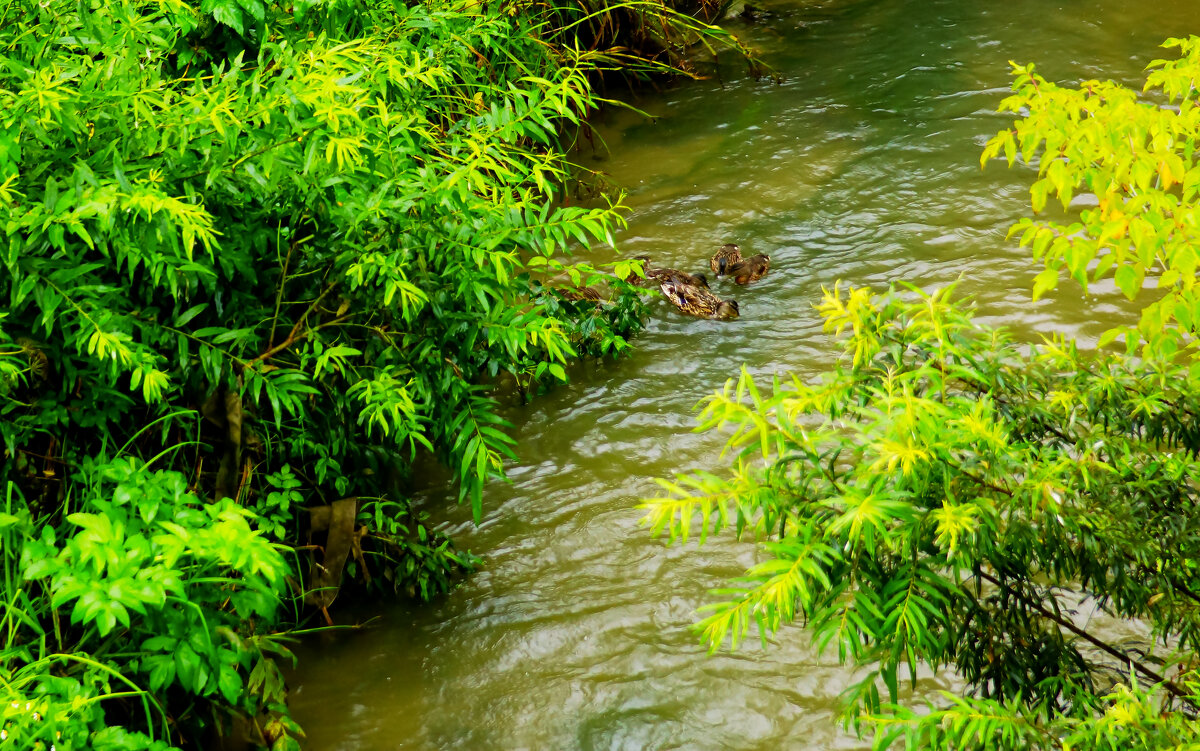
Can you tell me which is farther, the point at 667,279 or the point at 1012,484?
the point at 667,279

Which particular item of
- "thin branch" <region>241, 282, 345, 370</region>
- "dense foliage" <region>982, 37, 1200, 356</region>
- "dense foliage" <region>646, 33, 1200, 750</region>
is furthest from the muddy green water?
"dense foliage" <region>982, 37, 1200, 356</region>

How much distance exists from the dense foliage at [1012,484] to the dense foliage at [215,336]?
1733 mm

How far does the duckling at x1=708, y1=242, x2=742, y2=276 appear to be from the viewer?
7.21 metres

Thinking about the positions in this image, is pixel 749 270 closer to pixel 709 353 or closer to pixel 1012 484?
pixel 709 353

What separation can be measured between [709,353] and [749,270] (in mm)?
943

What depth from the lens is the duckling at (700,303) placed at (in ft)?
21.9

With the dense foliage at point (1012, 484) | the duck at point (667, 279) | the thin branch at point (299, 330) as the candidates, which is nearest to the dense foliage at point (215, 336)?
the thin branch at point (299, 330)

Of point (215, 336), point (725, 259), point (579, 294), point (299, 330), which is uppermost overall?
point (215, 336)

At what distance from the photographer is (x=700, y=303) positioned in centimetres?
669

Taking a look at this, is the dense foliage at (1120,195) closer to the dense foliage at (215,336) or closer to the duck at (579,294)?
the dense foliage at (215,336)

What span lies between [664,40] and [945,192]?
3.45m

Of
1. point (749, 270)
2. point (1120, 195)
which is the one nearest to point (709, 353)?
point (749, 270)

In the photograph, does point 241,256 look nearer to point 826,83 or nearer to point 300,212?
point 300,212

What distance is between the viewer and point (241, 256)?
12.6 ft
